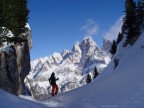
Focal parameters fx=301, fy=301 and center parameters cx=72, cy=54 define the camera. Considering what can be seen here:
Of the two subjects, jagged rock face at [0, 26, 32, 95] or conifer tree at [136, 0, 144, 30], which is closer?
jagged rock face at [0, 26, 32, 95]

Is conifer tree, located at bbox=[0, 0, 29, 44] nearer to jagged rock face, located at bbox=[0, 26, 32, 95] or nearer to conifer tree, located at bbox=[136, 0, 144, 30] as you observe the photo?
jagged rock face, located at bbox=[0, 26, 32, 95]

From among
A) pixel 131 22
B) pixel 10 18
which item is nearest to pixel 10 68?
pixel 10 18

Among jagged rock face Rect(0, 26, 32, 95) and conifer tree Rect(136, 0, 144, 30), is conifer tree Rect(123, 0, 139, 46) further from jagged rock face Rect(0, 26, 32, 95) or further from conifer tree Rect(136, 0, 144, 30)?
jagged rock face Rect(0, 26, 32, 95)

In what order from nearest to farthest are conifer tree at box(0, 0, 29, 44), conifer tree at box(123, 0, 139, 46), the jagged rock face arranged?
conifer tree at box(0, 0, 29, 44) < the jagged rock face < conifer tree at box(123, 0, 139, 46)

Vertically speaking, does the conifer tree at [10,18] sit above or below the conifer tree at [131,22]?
below

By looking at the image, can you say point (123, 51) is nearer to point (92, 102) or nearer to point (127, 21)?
point (127, 21)

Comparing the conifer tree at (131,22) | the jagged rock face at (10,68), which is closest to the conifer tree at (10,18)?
the jagged rock face at (10,68)

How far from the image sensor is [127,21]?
46.4 m

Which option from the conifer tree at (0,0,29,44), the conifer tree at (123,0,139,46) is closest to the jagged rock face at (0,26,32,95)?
the conifer tree at (0,0,29,44)

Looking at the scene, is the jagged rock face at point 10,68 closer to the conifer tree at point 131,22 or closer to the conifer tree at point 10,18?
the conifer tree at point 10,18

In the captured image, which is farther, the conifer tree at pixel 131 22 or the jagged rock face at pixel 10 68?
the conifer tree at pixel 131 22

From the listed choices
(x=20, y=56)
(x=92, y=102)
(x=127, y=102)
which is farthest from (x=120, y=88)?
(x=20, y=56)

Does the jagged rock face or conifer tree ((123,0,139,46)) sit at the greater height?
conifer tree ((123,0,139,46))

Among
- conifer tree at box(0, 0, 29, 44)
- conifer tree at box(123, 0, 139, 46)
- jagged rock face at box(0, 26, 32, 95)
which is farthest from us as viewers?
conifer tree at box(123, 0, 139, 46)
